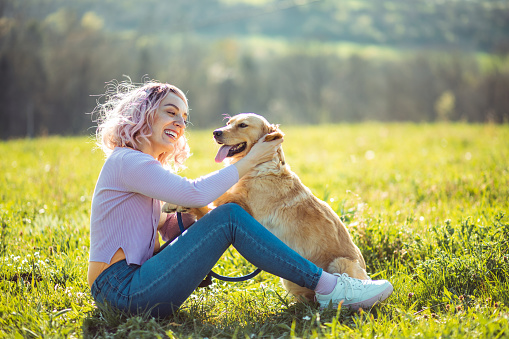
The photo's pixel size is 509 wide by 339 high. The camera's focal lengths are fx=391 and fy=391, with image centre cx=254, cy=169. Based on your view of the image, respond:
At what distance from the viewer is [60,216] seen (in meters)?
4.34

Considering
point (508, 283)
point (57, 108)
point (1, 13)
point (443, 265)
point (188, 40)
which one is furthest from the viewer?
point (188, 40)

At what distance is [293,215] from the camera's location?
279 centimetres

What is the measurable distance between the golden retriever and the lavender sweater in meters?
0.44

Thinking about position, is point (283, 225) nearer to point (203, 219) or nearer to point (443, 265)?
point (203, 219)

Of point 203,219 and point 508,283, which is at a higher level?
point 203,219

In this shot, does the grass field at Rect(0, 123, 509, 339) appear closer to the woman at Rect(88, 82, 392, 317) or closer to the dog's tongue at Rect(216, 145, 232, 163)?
the woman at Rect(88, 82, 392, 317)

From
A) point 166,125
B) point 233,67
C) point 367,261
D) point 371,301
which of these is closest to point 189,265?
point 166,125

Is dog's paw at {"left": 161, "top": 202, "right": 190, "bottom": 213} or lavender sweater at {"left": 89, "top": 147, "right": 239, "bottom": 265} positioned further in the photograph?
dog's paw at {"left": 161, "top": 202, "right": 190, "bottom": 213}

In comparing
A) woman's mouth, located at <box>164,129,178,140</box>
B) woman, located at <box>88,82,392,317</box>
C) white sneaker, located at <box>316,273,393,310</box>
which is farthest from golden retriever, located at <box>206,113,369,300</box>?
woman's mouth, located at <box>164,129,178,140</box>

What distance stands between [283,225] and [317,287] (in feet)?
1.63

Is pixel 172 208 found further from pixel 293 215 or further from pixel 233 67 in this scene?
pixel 233 67

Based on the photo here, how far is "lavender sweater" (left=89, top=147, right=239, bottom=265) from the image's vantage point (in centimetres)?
234

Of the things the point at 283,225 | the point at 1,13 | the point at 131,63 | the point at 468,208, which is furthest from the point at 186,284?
the point at 131,63

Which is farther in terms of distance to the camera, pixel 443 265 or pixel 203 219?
pixel 443 265
